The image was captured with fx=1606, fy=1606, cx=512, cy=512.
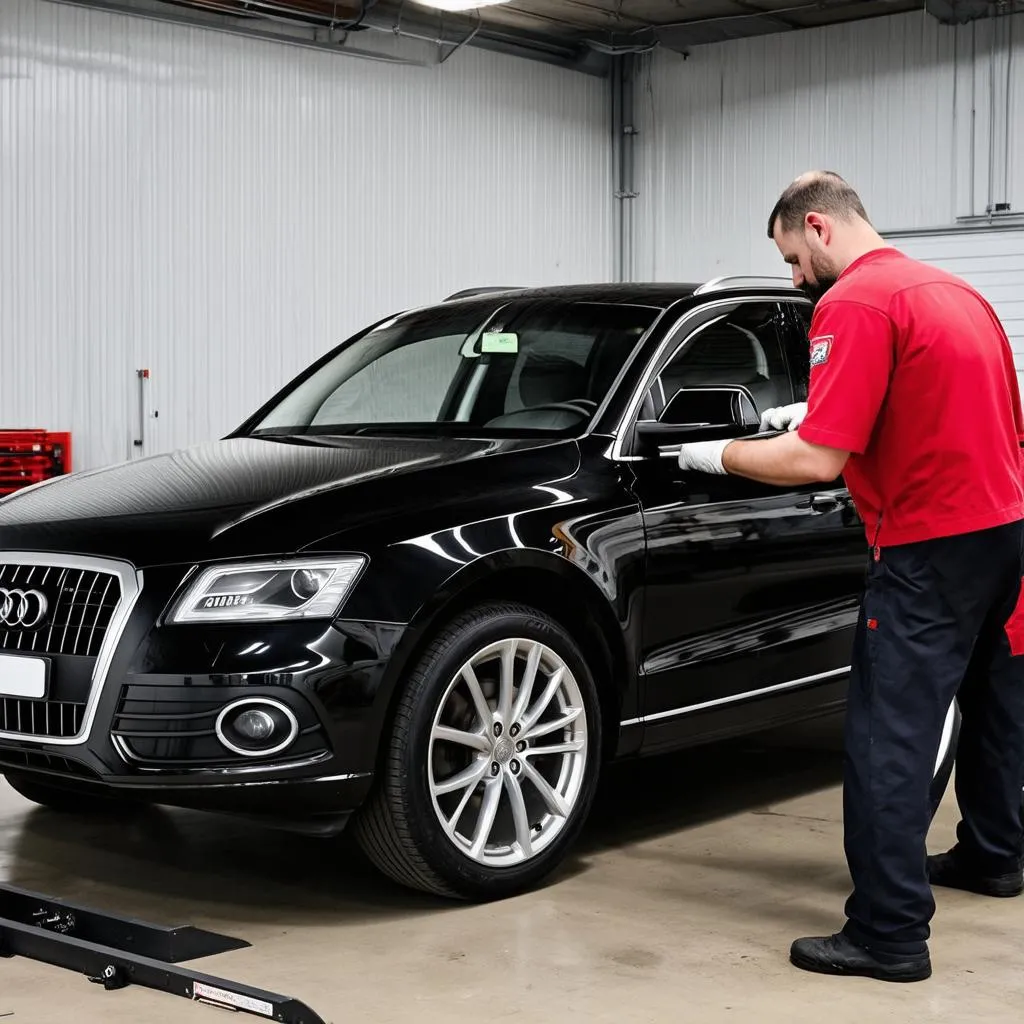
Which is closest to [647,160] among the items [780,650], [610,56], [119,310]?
[610,56]

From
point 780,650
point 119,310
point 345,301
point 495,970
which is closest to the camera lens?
point 495,970

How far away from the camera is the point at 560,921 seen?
3895 millimetres

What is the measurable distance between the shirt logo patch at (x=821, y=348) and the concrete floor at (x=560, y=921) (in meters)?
1.33

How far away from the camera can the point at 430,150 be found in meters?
14.5

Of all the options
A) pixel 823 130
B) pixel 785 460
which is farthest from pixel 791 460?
pixel 823 130

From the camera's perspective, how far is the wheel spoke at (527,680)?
3.97 metres

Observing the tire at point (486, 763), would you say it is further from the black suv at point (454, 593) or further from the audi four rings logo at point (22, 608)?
the audi four rings logo at point (22, 608)

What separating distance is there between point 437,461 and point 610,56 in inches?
520

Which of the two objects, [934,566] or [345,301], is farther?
[345,301]

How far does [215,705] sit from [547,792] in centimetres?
95

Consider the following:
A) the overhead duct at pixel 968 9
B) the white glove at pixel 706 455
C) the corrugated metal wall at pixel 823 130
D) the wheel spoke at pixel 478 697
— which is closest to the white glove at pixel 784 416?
the white glove at pixel 706 455

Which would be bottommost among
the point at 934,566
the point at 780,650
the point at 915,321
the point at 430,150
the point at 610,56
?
the point at 780,650

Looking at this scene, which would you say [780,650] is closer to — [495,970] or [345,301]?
[495,970]

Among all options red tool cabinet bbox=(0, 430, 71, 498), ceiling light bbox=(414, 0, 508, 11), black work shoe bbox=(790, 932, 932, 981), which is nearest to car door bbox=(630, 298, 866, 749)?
black work shoe bbox=(790, 932, 932, 981)
